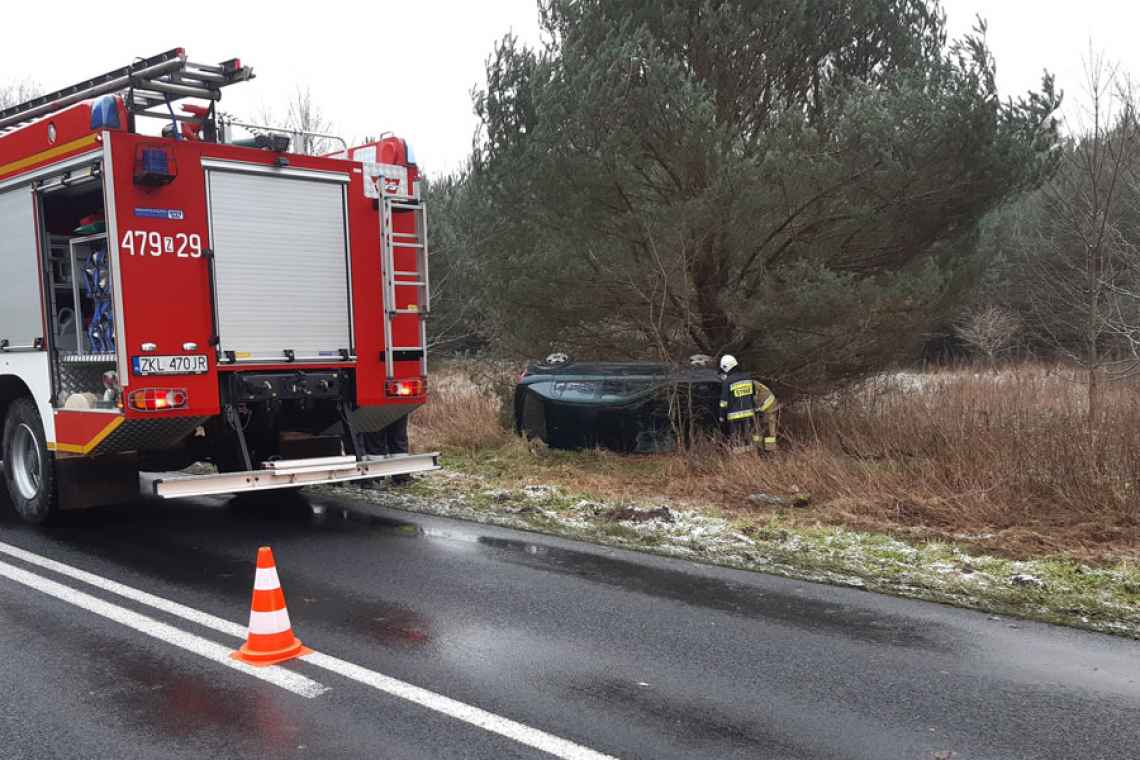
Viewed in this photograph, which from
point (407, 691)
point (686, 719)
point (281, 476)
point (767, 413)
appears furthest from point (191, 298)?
point (767, 413)

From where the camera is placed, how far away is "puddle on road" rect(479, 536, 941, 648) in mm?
4922

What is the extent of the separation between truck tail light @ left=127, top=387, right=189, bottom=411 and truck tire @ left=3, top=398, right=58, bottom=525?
146cm

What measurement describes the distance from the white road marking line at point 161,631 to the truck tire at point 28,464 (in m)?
1.26

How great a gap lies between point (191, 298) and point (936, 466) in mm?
6332

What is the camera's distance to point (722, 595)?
5.63 m

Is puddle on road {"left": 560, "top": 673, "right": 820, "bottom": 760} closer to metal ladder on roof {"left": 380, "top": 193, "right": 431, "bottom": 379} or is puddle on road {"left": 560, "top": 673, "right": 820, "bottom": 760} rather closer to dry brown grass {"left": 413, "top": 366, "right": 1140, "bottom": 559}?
dry brown grass {"left": 413, "top": 366, "right": 1140, "bottom": 559}

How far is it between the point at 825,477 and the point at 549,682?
5.03m

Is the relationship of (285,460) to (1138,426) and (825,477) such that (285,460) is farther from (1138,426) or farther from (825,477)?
(1138,426)

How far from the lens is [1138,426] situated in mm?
7668

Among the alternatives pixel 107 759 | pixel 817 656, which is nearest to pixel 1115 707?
pixel 817 656

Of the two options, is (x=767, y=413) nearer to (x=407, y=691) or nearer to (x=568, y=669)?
(x=568, y=669)

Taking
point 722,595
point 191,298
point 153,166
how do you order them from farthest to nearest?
point 191,298 → point 153,166 → point 722,595

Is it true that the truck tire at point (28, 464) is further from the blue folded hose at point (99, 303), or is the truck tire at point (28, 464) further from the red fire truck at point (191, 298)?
the blue folded hose at point (99, 303)

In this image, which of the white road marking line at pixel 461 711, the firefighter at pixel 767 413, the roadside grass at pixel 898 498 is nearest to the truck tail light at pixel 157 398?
the roadside grass at pixel 898 498
